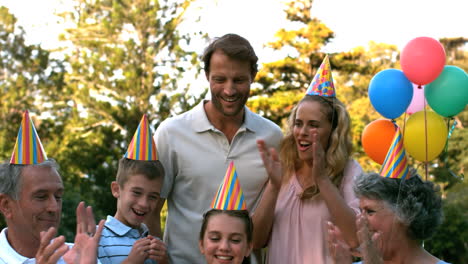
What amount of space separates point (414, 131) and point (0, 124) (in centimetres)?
1238

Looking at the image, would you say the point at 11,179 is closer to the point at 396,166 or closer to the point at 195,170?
the point at 195,170

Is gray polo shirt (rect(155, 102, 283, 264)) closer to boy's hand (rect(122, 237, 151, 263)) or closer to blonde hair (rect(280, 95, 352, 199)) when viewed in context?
blonde hair (rect(280, 95, 352, 199))

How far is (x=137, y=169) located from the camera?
3.44 m

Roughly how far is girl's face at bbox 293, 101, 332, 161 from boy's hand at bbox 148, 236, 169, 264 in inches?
33.8

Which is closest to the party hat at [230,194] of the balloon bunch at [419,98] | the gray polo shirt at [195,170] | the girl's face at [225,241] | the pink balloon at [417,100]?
the girl's face at [225,241]

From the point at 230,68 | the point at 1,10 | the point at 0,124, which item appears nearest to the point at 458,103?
the point at 230,68

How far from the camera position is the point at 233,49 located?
11.8 ft

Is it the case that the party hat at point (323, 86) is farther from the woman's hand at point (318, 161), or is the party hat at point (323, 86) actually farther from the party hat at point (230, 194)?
the party hat at point (230, 194)

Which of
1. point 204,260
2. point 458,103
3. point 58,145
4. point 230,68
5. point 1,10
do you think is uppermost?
point 1,10

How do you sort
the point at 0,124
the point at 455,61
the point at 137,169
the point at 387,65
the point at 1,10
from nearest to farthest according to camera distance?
the point at 137,169, the point at 0,124, the point at 1,10, the point at 455,61, the point at 387,65

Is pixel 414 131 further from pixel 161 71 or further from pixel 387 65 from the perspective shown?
pixel 387 65

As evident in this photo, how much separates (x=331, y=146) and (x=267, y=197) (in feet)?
1.41

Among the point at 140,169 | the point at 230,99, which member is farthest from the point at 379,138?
the point at 140,169

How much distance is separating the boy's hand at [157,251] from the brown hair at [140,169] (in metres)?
0.36
